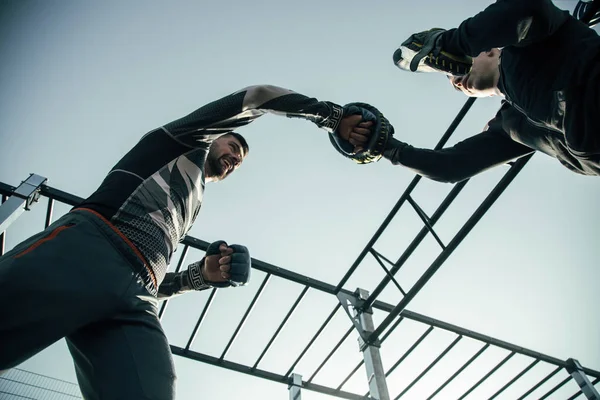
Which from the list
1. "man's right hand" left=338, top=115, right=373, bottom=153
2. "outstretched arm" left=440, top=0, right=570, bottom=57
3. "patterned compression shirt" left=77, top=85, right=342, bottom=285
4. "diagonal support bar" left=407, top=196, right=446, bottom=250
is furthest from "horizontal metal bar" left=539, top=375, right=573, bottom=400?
"patterned compression shirt" left=77, top=85, right=342, bottom=285

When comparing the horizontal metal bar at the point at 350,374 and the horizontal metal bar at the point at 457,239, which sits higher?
the horizontal metal bar at the point at 457,239

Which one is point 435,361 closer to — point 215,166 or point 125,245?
point 215,166

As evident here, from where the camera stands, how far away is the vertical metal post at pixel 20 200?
9.96 ft

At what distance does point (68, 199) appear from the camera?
3527 millimetres

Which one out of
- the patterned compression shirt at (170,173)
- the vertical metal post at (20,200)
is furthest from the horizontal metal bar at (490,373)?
the vertical metal post at (20,200)

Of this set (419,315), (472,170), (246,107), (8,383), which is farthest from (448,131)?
(8,383)

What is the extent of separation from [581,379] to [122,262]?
656cm

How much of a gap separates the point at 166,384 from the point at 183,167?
2.71 ft

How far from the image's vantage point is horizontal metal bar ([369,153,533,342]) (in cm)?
354

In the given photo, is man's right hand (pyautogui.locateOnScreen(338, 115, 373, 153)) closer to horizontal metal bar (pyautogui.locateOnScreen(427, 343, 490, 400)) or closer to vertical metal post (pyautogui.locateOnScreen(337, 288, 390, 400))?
vertical metal post (pyautogui.locateOnScreen(337, 288, 390, 400))

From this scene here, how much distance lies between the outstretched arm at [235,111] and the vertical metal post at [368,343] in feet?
11.4

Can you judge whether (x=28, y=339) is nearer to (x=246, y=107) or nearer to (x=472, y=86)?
(x=246, y=107)

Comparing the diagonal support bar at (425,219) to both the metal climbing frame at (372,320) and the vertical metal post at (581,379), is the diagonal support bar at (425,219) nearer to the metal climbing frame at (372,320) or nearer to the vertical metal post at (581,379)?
the metal climbing frame at (372,320)

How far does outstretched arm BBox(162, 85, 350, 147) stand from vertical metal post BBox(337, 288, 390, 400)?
3.46 m
